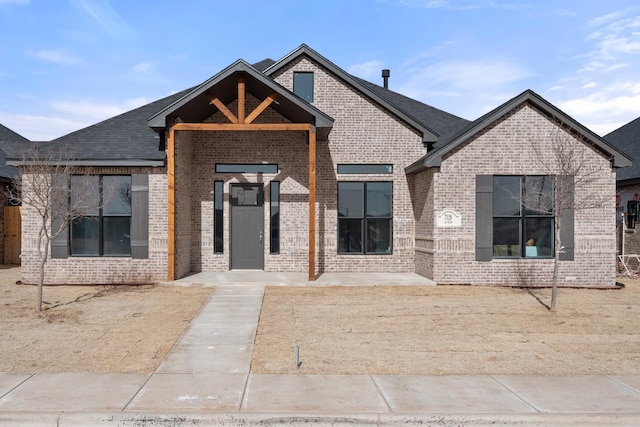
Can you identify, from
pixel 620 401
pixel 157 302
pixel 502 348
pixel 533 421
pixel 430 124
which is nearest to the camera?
pixel 533 421

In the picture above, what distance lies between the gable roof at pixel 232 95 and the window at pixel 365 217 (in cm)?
210

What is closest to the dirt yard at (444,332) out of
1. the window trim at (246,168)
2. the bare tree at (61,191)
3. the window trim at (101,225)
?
the window trim at (246,168)

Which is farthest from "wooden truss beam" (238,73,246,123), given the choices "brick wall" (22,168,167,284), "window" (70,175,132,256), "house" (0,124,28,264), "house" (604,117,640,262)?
"house" (604,117,640,262)

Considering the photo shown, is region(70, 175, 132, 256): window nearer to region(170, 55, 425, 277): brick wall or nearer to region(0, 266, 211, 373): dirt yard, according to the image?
region(0, 266, 211, 373): dirt yard

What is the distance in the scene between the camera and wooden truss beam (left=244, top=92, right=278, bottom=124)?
13750 mm

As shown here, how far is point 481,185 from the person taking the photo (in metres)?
14.2

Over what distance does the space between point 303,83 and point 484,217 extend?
7115mm

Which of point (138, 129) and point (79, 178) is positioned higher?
point (138, 129)

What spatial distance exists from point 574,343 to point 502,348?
136cm

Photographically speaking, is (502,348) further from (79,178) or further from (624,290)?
(79,178)

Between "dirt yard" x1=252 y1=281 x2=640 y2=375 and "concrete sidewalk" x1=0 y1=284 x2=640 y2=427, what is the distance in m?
0.48

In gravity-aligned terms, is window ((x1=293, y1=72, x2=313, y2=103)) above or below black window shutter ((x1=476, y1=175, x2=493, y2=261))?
above

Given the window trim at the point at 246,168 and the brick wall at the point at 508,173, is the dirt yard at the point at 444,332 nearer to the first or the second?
the brick wall at the point at 508,173

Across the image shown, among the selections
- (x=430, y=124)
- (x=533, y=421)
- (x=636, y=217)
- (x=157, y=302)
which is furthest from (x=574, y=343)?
(x=636, y=217)
